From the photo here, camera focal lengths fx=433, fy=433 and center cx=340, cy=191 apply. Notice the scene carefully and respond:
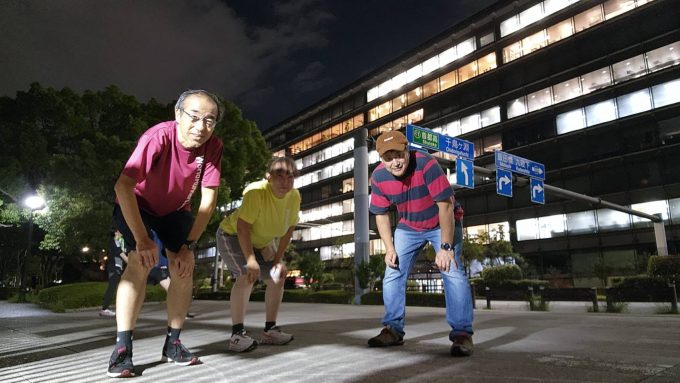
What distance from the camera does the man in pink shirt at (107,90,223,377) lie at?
279 centimetres

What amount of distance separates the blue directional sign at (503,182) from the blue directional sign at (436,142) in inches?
50.5

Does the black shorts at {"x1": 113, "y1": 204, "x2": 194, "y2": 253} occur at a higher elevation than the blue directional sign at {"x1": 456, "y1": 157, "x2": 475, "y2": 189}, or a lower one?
lower

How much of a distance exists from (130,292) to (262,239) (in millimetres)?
1386

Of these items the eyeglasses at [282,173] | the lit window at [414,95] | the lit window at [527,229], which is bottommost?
the eyeglasses at [282,173]

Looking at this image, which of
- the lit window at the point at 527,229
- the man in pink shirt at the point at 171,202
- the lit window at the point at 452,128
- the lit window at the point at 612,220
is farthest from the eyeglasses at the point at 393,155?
the lit window at the point at 452,128

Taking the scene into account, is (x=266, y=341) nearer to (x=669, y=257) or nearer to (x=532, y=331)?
(x=532, y=331)

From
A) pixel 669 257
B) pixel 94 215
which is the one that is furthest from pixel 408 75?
pixel 94 215

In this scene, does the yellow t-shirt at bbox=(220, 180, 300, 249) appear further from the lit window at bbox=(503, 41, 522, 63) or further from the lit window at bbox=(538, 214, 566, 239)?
the lit window at bbox=(503, 41, 522, 63)

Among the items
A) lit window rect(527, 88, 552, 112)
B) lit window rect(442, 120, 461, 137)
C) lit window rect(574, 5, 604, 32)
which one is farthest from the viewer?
lit window rect(442, 120, 461, 137)

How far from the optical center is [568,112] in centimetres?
3544

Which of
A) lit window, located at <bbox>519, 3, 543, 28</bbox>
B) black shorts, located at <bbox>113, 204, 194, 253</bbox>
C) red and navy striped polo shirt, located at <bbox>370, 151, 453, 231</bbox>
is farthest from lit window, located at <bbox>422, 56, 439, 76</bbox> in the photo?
black shorts, located at <bbox>113, 204, 194, 253</bbox>

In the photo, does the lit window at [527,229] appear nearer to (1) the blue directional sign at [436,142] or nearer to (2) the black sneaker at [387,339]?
(1) the blue directional sign at [436,142]

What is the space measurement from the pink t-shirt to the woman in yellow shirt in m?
0.69

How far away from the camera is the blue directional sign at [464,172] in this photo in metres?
14.8
